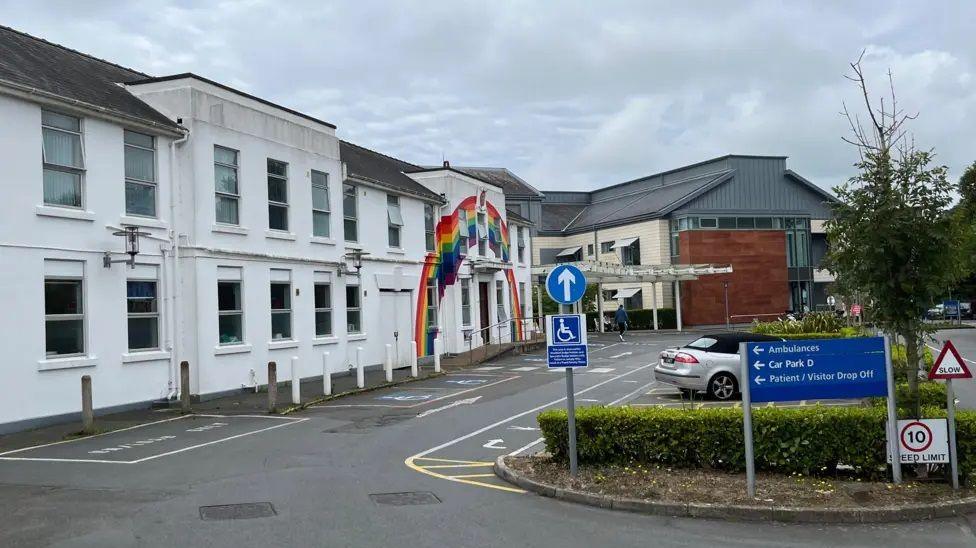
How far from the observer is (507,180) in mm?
68875

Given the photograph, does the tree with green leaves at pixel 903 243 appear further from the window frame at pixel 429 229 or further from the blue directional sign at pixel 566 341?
the window frame at pixel 429 229

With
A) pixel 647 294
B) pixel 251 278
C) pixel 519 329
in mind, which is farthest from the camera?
pixel 647 294

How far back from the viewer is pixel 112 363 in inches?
669

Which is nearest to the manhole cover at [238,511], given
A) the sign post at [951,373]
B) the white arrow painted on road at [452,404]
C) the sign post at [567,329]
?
the sign post at [567,329]

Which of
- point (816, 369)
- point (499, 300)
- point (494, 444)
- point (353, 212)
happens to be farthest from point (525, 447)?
point (499, 300)

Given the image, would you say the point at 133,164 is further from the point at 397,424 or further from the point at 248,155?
the point at 397,424

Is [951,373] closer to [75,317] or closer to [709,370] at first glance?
[709,370]

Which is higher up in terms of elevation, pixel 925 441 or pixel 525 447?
pixel 925 441

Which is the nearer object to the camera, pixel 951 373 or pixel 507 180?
pixel 951 373

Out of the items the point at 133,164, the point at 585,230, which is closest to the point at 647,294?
the point at 585,230

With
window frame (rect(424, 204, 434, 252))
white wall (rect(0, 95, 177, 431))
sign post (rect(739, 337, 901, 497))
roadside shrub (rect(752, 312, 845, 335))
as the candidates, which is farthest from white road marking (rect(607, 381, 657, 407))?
window frame (rect(424, 204, 434, 252))

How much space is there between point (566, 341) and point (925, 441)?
4.11 m

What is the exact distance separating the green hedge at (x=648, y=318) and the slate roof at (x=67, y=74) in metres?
39.0

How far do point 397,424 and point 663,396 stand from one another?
685 cm
